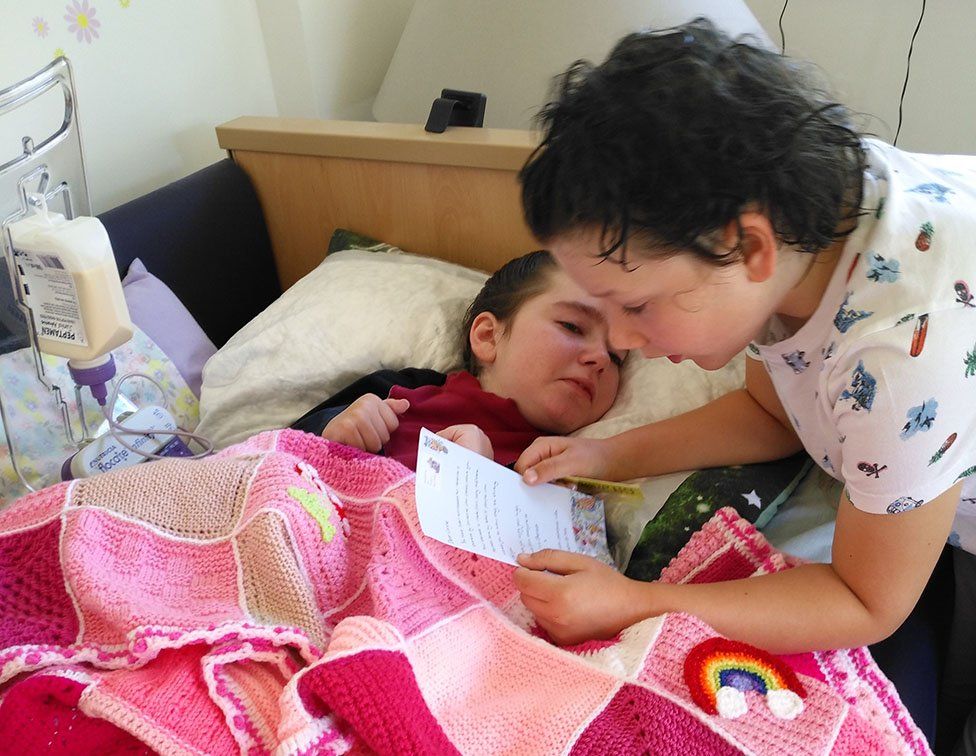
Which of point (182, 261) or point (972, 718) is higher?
point (182, 261)

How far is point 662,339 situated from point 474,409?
49cm

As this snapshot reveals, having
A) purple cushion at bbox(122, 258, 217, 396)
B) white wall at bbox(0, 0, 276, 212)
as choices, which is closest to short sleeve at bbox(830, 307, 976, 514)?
purple cushion at bbox(122, 258, 217, 396)

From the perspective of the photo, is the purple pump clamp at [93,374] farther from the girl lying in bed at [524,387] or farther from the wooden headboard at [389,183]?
the wooden headboard at [389,183]

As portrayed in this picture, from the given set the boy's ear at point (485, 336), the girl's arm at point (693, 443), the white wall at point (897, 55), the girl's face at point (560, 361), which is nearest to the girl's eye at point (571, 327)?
the girl's face at point (560, 361)

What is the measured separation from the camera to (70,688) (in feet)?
2.15

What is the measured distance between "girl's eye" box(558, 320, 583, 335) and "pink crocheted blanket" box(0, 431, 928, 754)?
0.38m

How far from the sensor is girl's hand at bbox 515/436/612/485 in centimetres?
94

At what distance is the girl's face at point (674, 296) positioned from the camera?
647mm

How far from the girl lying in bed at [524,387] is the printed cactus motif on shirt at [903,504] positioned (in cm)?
51

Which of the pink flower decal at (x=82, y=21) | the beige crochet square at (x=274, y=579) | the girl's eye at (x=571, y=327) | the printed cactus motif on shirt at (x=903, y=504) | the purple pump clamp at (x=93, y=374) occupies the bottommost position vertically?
the beige crochet square at (x=274, y=579)

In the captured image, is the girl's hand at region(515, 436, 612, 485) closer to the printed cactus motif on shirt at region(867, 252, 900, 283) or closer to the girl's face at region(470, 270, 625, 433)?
the girl's face at region(470, 270, 625, 433)

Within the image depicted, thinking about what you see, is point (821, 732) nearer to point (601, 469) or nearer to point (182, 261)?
point (601, 469)

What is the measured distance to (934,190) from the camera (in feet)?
2.29

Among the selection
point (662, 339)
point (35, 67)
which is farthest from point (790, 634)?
point (35, 67)
